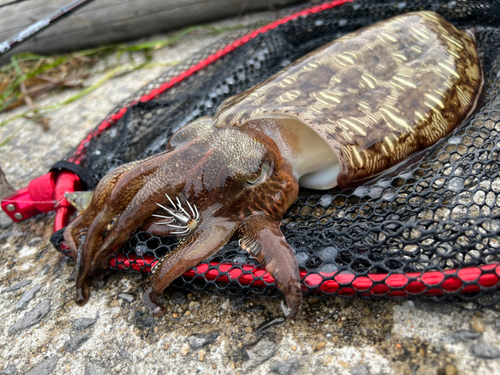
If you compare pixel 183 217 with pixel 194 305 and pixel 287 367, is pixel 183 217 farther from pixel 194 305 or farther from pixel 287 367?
pixel 287 367

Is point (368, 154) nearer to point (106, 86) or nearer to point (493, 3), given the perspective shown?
point (493, 3)

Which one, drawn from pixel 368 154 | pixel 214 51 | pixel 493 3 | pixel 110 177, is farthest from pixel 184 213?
pixel 493 3

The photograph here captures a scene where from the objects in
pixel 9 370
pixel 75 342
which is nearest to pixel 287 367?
pixel 75 342

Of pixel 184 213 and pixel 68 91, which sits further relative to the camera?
pixel 68 91

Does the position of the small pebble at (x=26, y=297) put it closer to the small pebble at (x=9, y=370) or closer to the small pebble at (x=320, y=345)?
the small pebble at (x=9, y=370)

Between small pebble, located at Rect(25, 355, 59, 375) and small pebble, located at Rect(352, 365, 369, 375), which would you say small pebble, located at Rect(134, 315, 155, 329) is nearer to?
small pebble, located at Rect(25, 355, 59, 375)

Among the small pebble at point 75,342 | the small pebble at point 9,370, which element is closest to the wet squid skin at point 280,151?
the small pebble at point 75,342
